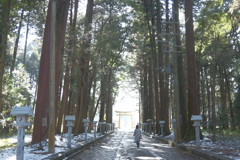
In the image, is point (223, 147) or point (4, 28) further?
point (4, 28)

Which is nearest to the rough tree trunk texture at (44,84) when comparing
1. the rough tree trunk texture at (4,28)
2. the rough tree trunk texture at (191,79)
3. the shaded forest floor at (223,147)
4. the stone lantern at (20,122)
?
the rough tree trunk texture at (4,28)

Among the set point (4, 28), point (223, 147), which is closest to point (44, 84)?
point (4, 28)

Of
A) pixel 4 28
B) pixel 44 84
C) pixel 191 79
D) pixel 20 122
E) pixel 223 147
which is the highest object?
pixel 4 28

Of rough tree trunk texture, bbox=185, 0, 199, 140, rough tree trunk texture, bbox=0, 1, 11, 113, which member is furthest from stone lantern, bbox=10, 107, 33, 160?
rough tree trunk texture, bbox=185, 0, 199, 140

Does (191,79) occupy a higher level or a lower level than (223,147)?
higher

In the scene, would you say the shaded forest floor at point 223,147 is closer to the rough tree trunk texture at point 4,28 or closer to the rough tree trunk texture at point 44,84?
the rough tree trunk texture at point 44,84

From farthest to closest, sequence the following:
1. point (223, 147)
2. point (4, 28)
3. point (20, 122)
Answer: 1. point (4, 28)
2. point (223, 147)
3. point (20, 122)

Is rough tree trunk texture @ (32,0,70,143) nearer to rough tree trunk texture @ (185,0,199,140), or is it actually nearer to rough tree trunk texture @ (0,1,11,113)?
rough tree trunk texture @ (0,1,11,113)

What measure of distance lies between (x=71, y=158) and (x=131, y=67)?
34.3 m

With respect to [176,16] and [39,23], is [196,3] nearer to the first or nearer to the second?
[176,16]

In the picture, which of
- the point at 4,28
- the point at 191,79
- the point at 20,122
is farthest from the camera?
the point at 191,79

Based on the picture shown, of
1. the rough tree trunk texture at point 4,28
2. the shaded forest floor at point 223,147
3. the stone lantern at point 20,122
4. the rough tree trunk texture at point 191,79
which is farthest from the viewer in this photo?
the rough tree trunk texture at point 191,79

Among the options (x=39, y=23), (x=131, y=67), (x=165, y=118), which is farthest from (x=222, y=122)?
(x=131, y=67)

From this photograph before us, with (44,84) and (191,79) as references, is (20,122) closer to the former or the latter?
(44,84)
